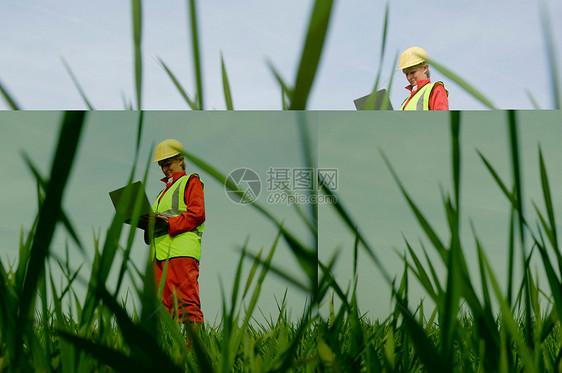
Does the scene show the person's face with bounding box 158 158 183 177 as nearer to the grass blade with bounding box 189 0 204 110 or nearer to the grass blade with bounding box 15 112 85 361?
the grass blade with bounding box 189 0 204 110

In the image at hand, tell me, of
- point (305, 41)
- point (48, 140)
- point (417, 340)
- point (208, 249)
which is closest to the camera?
point (305, 41)

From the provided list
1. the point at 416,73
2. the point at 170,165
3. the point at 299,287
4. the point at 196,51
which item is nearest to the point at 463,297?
the point at 299,287

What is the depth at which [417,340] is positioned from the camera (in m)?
0.39

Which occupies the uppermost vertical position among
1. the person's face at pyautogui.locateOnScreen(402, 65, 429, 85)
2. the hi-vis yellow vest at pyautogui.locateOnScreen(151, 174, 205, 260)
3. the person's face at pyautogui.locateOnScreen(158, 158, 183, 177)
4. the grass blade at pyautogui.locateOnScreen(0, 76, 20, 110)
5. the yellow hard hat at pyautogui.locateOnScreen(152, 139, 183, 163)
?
the person's face at pyautogui.locateOnScreen(402, 65, 429, 85)

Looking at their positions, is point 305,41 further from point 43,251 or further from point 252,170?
point 252,170

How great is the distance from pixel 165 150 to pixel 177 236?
145 millimetres

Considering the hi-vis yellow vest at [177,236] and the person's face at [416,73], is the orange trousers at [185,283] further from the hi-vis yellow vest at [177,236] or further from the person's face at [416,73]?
the person's face at [416,73]

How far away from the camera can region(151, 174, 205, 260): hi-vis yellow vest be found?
0.77 meters

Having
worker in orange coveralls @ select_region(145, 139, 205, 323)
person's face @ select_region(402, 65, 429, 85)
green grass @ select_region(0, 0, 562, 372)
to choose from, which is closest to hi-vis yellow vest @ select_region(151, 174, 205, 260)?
worker in orange coveralls @ select_region(145, 139, 205, 323)

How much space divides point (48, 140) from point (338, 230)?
1.53 feet

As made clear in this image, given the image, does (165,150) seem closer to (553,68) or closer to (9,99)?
(9,99)

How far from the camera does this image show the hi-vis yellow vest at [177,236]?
30.1 inches

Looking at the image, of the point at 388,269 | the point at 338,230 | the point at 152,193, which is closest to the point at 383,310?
the point at 388,269

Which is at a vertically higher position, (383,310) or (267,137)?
(267,137)
